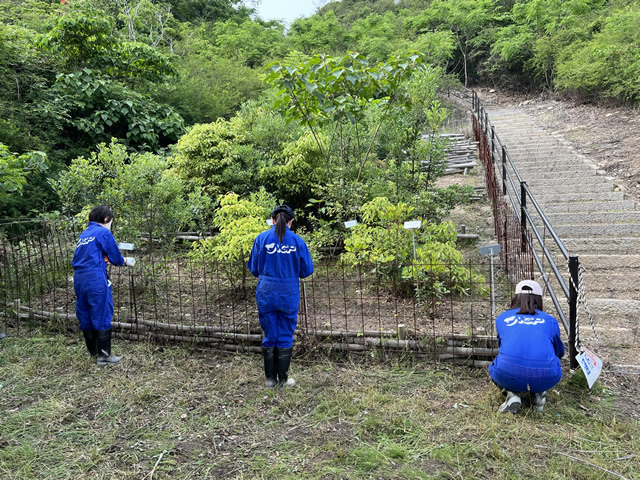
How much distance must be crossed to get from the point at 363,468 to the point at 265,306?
132 cm

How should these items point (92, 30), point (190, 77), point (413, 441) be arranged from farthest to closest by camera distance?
point (190, 77)
point (92, 30)
point (413, 441)

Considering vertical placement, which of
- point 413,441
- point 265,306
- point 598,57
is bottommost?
point 413,441

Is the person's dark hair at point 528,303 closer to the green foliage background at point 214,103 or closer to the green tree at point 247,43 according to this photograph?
the green foliage background at point 214,103

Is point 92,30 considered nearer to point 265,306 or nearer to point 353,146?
point 353,146

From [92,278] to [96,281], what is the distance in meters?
0.04

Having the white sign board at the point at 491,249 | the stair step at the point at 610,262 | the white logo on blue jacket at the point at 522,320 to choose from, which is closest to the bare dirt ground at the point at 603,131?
the stair step at the point at 610,262

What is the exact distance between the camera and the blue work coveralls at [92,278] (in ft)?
12.6

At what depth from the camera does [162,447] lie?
2785 mm

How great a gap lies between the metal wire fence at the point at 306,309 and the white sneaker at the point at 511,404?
57 cm

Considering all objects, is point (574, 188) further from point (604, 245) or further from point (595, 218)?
point (604, 245)

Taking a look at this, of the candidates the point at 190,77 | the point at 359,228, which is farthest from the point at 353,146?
the point at 190,77

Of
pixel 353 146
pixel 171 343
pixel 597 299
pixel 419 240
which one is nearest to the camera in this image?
pixel 171 343

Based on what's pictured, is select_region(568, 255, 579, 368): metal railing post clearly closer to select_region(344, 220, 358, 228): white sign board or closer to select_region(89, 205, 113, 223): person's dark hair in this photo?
select_region(344, 220, 358, 228): white sign board

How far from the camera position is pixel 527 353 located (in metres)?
2.87
